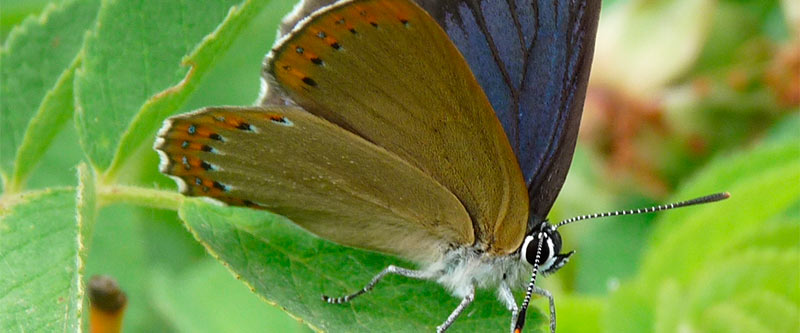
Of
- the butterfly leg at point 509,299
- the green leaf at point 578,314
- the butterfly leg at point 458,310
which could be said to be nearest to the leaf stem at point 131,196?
the butterfly leg at point 458,310

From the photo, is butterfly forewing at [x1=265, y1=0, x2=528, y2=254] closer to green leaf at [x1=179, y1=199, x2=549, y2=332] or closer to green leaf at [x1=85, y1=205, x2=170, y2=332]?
green leaf at [x1=179, y1=199, x2=549, y2=332]

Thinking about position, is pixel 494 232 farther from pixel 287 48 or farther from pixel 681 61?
pixel 681 61

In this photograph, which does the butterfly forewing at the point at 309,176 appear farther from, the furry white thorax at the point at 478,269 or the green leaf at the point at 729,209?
the green leaf at the point at 729,209

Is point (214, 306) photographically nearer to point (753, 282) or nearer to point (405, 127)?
point (405, 127)

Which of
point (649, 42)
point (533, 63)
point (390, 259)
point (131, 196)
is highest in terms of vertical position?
point (649, 42)

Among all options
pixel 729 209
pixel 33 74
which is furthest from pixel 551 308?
pixel 33 74

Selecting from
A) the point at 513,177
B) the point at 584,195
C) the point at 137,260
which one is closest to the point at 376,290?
the point at 513,177
